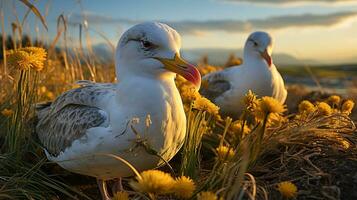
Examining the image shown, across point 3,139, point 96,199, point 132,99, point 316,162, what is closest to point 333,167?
point 316,162

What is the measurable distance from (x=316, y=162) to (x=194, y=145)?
0.93 metres

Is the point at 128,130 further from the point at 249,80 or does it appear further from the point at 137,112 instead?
the point at 249,80

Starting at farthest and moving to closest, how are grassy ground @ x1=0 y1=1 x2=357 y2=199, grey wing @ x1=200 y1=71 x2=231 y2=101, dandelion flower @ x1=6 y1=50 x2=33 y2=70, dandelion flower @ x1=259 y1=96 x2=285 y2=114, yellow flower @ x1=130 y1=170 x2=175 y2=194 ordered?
grey wing @ x1=200 y1=71 x2=231 y2=101, dandelion flower @ x1=6 y1=50 x2=33 y2=70, grassy ground @ x1=0 y1=1 x2=357 y2=199, dandelion flower @ x1=259 y1=96 x2=285 y2=114, yellow flower @ x1=130 y1=170 x2=175 y2=194

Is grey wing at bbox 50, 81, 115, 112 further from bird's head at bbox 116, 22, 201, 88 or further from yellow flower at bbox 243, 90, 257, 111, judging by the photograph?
yellow flower at bbox 243, 90, 257, 111

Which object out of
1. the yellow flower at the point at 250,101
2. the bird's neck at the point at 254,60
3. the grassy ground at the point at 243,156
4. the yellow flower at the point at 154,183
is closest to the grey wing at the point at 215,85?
the bird's neck at the point at 254,60

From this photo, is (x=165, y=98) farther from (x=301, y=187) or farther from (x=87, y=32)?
(x=87, y=32)

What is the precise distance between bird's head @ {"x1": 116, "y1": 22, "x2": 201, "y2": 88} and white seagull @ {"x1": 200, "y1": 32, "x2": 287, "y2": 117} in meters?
2.72

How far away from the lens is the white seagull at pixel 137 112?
9.75 ft

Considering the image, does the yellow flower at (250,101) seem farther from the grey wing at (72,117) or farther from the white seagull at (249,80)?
the white seagull at (249,80)

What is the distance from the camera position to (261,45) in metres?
6.10

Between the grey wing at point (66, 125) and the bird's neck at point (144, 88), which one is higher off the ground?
the bird's neck at point (144, 88)

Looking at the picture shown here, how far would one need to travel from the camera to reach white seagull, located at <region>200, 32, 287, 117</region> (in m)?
5.71

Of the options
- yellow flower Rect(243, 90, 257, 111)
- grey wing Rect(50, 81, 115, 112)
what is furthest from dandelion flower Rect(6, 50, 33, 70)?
yellow flower Rect(243, 90, 257, 111)

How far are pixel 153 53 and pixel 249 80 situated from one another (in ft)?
9.52
